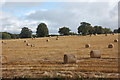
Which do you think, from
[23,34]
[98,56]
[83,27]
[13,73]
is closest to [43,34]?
[23,34]

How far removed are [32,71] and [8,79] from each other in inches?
93.6

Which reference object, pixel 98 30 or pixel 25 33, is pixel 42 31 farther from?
pixel 98 30

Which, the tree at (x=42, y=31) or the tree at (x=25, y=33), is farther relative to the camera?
the tree at (x=25, y=33)

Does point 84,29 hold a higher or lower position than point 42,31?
higher

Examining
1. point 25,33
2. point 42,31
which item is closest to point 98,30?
point 42,31

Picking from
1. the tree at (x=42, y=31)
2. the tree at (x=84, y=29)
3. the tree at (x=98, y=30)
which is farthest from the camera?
the tree at (x=98, y=30)

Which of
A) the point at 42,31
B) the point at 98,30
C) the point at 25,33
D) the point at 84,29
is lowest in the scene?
the point at 25,33

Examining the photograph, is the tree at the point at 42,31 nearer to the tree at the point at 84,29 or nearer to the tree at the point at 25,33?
the tree at the point at 25,33

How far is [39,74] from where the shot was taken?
12.2 m

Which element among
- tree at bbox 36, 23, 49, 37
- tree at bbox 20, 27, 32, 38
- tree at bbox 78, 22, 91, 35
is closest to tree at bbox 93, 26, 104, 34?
tree at bbox 78, 22, 91, 35

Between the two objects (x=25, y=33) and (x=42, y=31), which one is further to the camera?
(x=25, y=33)

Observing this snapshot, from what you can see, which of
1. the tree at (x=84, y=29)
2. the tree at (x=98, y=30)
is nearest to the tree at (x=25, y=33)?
the tree at (x=84, y=29)

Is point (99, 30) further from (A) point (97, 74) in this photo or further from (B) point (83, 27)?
(A) point (97, 74)

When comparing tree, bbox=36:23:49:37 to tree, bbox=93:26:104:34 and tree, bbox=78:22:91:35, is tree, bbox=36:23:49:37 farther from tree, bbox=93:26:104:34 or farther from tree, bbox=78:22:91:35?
tree, bbox=93:26:104:34
